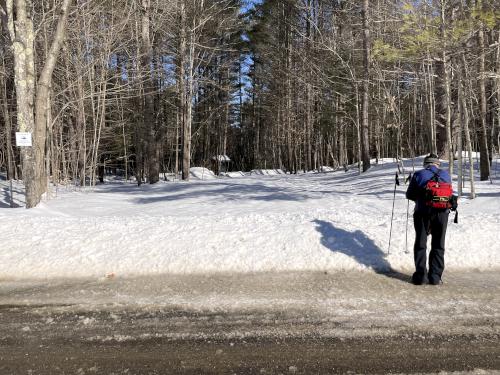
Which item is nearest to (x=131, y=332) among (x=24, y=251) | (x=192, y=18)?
(x=24, y=251)

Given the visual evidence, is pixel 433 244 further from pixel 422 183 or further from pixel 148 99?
pixel 148 99

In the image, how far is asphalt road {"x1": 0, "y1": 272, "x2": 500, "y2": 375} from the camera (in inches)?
136

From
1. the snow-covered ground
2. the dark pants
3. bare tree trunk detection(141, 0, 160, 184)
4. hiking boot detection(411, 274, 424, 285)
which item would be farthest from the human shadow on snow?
bare tree trunk detection(141, 0, 160, 184)

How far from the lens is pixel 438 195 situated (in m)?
5.62

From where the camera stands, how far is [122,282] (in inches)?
234

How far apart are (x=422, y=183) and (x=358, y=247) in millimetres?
1518

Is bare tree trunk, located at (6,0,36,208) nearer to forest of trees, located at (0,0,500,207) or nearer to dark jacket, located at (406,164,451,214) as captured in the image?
forest of trees, located at (0,0,500,207)

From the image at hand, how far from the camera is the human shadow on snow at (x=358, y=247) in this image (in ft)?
20.4

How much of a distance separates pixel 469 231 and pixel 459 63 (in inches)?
203

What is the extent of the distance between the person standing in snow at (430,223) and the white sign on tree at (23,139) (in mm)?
8520

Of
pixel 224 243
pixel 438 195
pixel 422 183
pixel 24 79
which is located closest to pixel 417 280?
pixel 438 195

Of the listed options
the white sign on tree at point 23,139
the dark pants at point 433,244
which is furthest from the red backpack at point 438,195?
the white sign on tree at point 23,139

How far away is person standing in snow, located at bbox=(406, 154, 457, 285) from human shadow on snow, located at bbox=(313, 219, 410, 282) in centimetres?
33

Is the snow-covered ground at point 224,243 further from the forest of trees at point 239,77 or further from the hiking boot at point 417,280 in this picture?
the forest of trees at point 239,77
